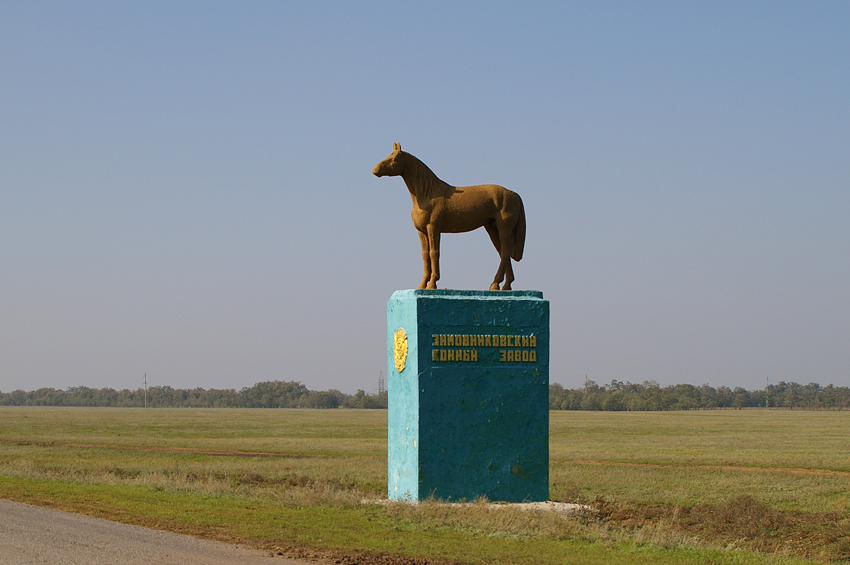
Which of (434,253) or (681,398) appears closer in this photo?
(434,253)

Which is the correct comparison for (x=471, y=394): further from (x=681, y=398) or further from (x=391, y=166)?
(x=681, y=398)

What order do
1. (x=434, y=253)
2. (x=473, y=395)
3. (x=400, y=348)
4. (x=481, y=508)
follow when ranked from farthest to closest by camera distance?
1. (x=434, y=253)
2. (x=400, y=348)
3. (x=473, y=395)
4. (x=481, y=508)

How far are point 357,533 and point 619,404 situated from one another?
142m

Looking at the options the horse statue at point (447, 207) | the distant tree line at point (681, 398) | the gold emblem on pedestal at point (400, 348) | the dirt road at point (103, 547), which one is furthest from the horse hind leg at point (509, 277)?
the distant tree line at point (681, 398)

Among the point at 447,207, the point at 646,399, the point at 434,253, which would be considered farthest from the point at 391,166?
the point at 646,399

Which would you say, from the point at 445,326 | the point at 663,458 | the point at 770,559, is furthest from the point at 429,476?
the point at 663,458

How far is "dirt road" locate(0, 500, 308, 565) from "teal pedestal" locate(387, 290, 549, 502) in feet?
16.9

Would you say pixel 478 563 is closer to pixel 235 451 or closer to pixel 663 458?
pixel 663 458

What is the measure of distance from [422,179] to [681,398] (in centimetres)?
15321

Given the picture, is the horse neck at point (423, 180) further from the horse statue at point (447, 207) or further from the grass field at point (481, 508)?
the grass field at point (481, 508)

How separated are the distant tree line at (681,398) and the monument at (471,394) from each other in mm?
129337

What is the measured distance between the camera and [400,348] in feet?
55.2

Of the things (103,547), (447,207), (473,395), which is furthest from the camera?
(447,207)

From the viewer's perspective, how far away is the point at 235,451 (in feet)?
134
